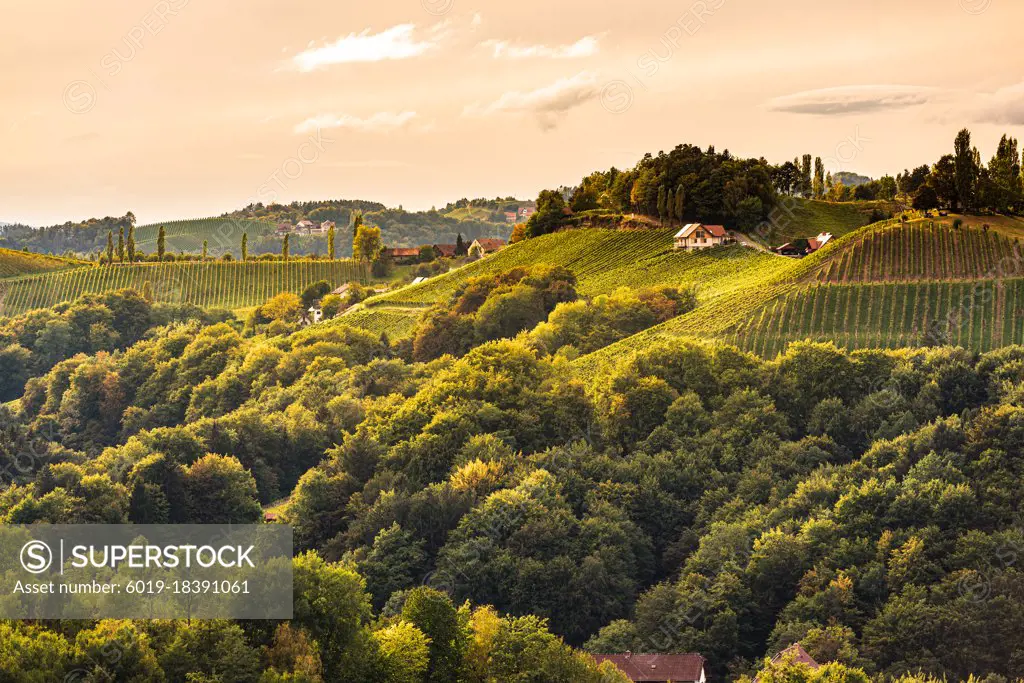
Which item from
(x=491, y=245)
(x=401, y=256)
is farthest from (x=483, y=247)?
(x=401, y=256)

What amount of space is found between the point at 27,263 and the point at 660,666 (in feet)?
472

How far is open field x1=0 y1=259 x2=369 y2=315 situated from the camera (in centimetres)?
15888

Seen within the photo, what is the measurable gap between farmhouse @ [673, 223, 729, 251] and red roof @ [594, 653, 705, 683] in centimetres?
6029

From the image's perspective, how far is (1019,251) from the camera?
80812 mm

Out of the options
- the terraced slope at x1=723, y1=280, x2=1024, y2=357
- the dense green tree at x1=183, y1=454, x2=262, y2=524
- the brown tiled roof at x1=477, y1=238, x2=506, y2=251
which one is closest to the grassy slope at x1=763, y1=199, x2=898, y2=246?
the terraced slope at x1=723, y1=280, x2=1024, y2=357

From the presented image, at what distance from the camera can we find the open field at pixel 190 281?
15888 cm

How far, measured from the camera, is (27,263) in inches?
→ 6826

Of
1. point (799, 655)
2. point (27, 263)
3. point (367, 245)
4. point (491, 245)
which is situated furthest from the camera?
point (27, 263)

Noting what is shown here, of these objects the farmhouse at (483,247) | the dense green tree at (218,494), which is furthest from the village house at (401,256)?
the dense green tree at (218,494)

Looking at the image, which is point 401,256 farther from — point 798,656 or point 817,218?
point 798,656

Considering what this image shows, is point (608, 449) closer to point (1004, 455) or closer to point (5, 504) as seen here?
point (1004, 455)

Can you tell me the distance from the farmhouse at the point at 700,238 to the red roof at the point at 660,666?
60289 millimetres

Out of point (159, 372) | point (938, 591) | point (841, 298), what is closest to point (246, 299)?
point (159, 372)

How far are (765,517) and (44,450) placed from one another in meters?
54.1
